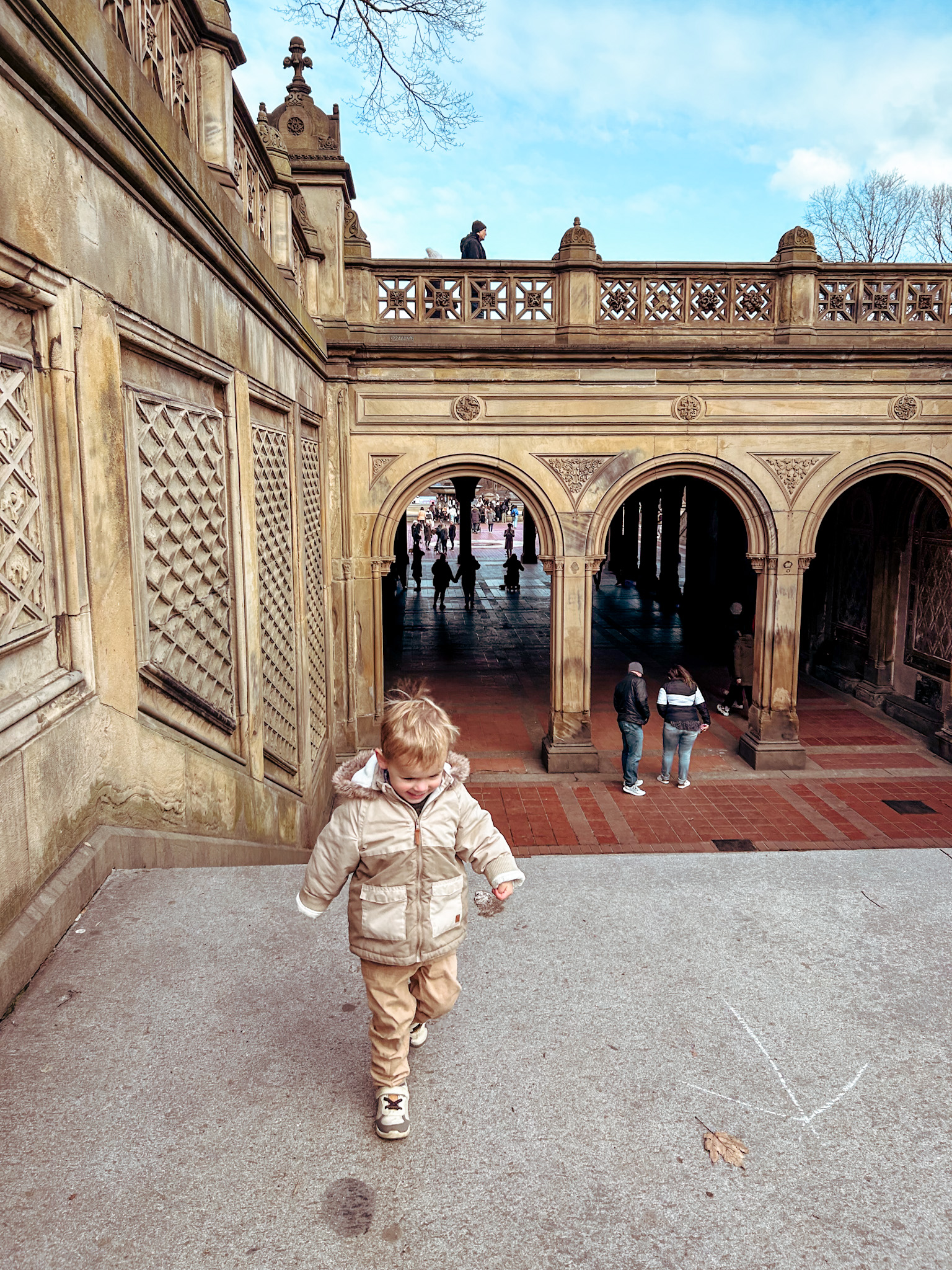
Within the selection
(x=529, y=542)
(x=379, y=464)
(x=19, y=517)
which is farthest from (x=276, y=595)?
(x=529, y=542)

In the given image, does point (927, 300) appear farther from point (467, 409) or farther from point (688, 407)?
point (467, 409)

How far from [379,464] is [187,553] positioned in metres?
5.93

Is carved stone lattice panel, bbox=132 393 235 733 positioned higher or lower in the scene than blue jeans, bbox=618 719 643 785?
higher

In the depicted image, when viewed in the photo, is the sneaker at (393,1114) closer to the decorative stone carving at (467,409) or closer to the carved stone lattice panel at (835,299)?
the decorative stone carving at (467,409)

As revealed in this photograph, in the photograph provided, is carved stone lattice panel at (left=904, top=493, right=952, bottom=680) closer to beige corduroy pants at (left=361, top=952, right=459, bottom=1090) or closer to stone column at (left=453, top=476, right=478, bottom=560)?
beige corduroy pants at (left=361, top=952, right=459, bottom=1090)

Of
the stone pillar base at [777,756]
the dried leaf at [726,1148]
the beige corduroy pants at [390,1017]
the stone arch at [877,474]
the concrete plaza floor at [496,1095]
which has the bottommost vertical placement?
the stone pillar base at [777,756]

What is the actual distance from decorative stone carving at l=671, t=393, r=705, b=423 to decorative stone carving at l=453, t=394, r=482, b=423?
7.42ft

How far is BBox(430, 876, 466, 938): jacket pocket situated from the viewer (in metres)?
2.27

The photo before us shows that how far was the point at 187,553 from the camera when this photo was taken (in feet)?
13.6

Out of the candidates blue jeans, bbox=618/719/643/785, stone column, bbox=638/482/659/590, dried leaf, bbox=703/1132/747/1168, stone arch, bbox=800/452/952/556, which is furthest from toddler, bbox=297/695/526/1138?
stone column, bbox=638/482/659/590

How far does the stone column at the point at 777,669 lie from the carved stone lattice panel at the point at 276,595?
6055mm

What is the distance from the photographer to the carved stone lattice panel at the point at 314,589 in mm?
7941

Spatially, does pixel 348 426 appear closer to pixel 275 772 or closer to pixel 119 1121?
pixel 275 772

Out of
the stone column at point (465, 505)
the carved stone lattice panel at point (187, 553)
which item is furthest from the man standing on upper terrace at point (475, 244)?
the stone column at point (465, 505)
